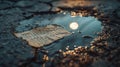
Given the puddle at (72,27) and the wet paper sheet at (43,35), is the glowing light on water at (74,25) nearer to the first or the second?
the puddle at (72,27)

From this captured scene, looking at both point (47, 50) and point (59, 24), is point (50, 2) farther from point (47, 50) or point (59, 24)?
point (47, 50)

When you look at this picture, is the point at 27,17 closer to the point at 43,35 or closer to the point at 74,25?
the point at 43,35

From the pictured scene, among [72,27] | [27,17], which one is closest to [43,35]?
[72,27]

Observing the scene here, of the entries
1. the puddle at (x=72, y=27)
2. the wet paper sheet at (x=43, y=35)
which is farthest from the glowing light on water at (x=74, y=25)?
the wet paper sheet at (x=43, y=35)

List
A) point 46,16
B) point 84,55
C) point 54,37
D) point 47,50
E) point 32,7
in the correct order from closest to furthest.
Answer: point 84,55 → point 47,50 → point 54,37 → point 46,16 → point 32,7

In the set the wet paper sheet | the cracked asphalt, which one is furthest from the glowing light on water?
the cracked asphalt

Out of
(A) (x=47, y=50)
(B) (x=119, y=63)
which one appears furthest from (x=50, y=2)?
(B) (x=119, y=63)
